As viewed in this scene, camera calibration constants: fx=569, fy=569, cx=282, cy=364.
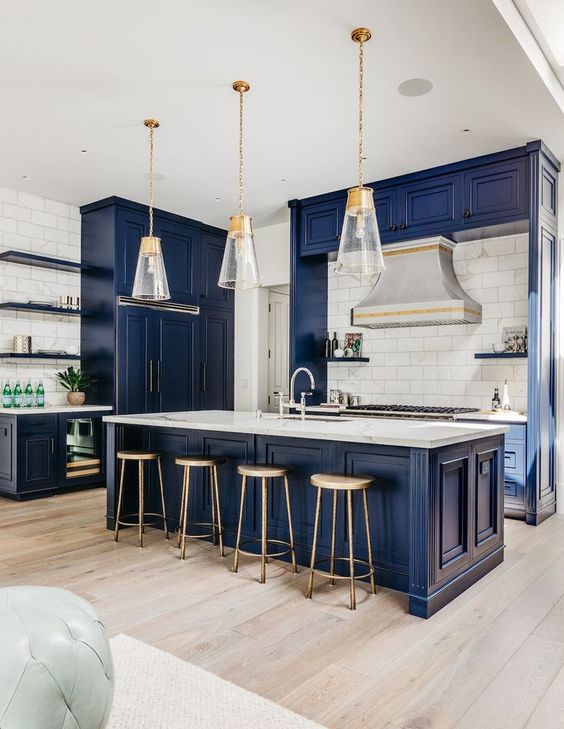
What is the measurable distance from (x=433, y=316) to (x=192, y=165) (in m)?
2.59

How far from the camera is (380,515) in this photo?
308 centimetres

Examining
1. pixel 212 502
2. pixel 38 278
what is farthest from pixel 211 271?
pixel 212 502

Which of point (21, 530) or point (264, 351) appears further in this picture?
point (264, 351)

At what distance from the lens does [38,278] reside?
6.06 metres

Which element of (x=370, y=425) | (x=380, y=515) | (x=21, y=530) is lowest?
(x=21, y=530)

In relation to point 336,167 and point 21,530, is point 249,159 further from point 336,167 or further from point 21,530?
point 21,530

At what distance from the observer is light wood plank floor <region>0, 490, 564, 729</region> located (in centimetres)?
198

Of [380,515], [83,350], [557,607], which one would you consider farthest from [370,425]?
[83,350]

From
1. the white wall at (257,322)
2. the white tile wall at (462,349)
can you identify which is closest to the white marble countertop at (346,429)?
the white tile wall at (462,349)

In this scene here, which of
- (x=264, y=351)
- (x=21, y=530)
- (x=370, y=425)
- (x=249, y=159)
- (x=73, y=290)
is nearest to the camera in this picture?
(x=370, y=425)

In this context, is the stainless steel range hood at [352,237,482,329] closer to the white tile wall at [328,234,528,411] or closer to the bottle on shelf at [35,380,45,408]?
the white tile wall at [328,234,528,411]

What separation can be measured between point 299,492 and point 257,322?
4.14 meters

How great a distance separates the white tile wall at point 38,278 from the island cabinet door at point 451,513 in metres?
4.64

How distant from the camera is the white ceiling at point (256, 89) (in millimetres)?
3043
